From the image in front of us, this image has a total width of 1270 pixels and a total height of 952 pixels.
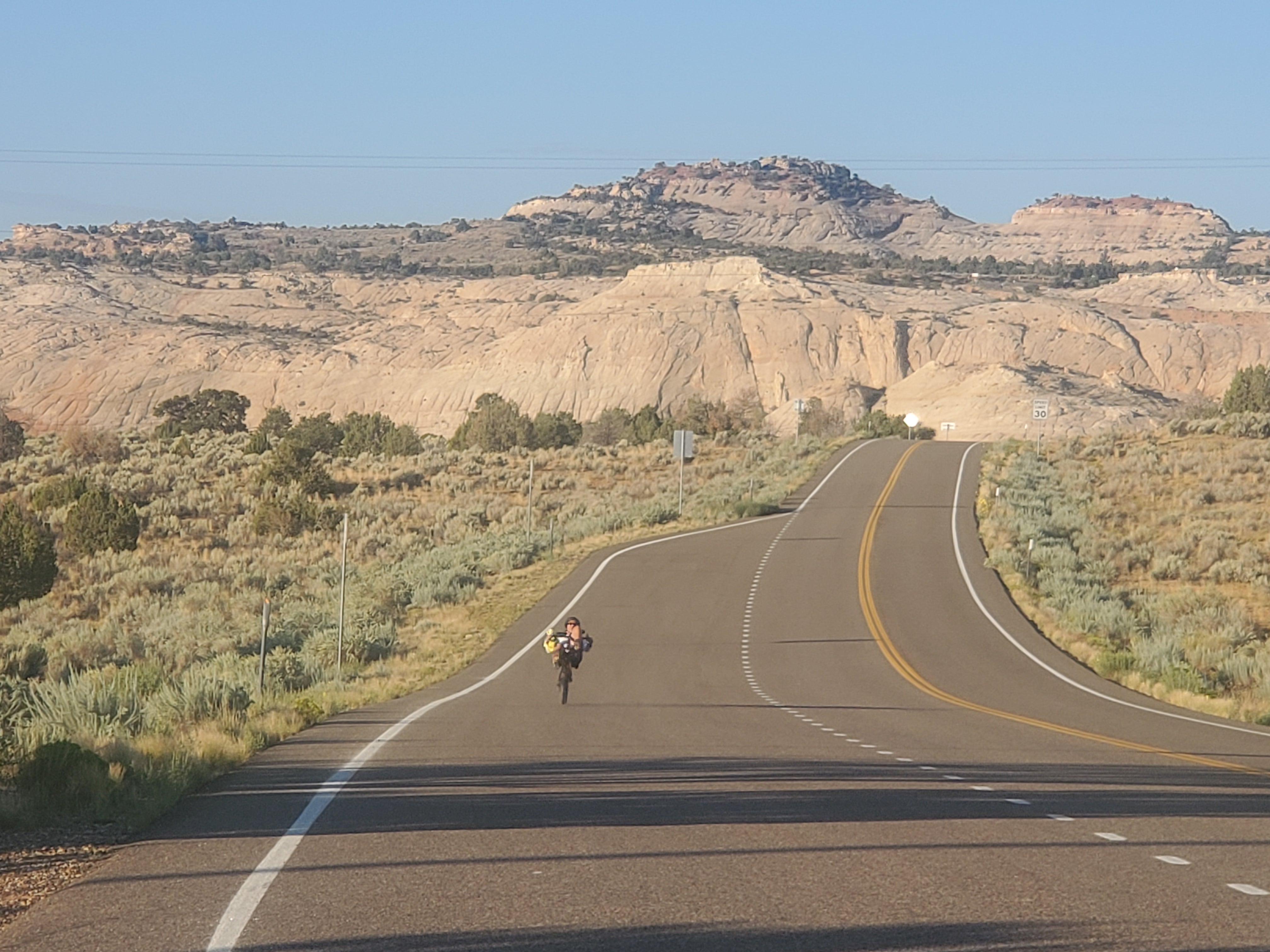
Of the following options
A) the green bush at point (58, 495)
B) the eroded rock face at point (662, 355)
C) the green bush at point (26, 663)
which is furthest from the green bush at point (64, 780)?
the eroded rock face at point (662, 355)

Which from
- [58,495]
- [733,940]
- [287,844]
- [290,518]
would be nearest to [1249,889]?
[733,940]

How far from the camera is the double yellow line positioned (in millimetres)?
14117

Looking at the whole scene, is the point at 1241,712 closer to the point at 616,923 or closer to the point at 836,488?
the point at 616,923

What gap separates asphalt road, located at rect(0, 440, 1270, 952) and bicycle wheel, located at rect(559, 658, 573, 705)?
0.22 meters

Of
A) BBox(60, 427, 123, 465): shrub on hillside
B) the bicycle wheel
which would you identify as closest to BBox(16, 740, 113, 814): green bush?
the bicycle wheel

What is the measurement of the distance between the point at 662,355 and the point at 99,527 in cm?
8948

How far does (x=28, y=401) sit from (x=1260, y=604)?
11661cm

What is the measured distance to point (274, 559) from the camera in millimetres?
47969

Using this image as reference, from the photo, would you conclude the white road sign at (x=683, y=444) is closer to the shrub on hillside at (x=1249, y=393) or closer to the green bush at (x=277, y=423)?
the green bush at (x=277, y=423)

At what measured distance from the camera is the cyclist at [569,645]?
20.8 meters

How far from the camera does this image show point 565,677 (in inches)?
811

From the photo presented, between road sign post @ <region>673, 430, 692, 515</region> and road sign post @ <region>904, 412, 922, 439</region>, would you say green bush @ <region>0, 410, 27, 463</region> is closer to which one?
road sign post @ <region>673, 430, 692, 515</region>

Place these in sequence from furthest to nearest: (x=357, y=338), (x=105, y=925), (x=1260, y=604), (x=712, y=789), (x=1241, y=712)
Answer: (x=357, y=338) → (x=1260, y=604) → (x=1241, y=712) → (x=712, y=789) → (x=105, y=925)

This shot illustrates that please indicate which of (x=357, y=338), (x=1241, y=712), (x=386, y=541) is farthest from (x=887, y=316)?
(x=1241, y=712)
